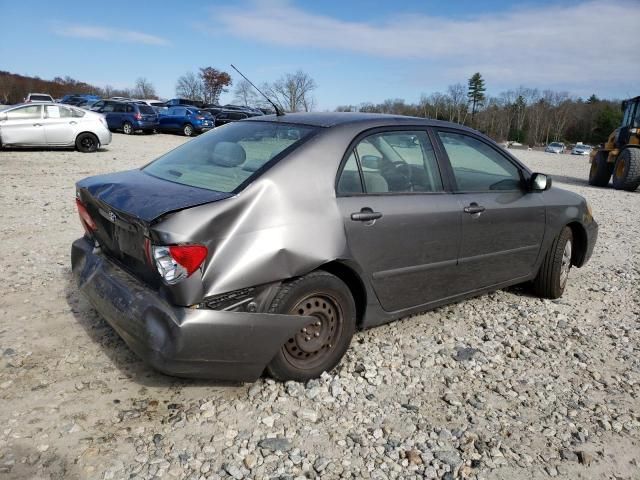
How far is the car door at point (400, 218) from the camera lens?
3.20 metres

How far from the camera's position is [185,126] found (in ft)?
91.6

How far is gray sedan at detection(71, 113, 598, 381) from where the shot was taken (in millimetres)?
2615

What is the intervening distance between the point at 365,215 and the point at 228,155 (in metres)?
0.95

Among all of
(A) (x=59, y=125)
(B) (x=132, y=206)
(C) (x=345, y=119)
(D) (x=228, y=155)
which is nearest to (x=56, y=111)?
(A) (x=59, y=125)

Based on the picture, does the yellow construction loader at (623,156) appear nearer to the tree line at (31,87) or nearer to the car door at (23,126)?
the car door at (23,126)

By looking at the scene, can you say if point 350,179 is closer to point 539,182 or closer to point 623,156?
point 539,182

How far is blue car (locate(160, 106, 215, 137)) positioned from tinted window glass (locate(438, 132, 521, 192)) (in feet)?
82.9

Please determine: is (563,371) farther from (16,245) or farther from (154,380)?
(16,245)

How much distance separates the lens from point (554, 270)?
185 inches

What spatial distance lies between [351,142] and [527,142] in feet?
300

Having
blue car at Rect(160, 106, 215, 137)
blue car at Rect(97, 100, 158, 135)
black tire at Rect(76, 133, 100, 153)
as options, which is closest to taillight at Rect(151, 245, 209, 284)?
black tire at Rect(76, 133, 100, 153)

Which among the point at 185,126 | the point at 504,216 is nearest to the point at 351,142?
the point at 504,216

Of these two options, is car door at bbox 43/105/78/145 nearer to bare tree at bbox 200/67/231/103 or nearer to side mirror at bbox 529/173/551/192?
side mirror at bbox 529/173/551/192

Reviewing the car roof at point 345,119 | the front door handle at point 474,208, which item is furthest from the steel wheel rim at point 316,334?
the front door handle at point 474,208
